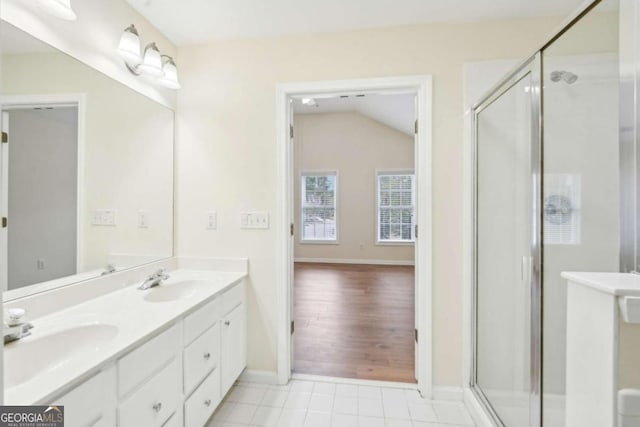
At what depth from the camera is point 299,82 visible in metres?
2.08

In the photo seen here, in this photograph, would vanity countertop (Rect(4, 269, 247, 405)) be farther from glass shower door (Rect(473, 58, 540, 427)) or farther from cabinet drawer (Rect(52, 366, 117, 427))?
glass shower door (Rect(473, 58, 540, 427))

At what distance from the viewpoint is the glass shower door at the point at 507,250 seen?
4.81ft

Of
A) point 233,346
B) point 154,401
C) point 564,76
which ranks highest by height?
point 564,76

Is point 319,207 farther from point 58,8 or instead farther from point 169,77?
point 58,8

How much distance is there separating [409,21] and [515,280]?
5.80 feet

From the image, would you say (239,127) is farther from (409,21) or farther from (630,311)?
(630,311)

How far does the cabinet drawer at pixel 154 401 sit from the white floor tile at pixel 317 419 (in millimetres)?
788

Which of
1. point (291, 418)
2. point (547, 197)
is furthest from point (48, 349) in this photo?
point (547, 197)

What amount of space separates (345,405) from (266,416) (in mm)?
498

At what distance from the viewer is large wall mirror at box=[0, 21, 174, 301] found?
1233 millimetres

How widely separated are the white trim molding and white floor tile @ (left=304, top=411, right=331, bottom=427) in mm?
367

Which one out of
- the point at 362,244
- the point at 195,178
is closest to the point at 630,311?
the point at 195,178

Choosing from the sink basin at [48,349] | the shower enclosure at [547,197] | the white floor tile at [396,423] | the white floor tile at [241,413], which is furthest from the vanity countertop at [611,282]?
the white floor tile at [241,413]

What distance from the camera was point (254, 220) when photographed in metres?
2.14
